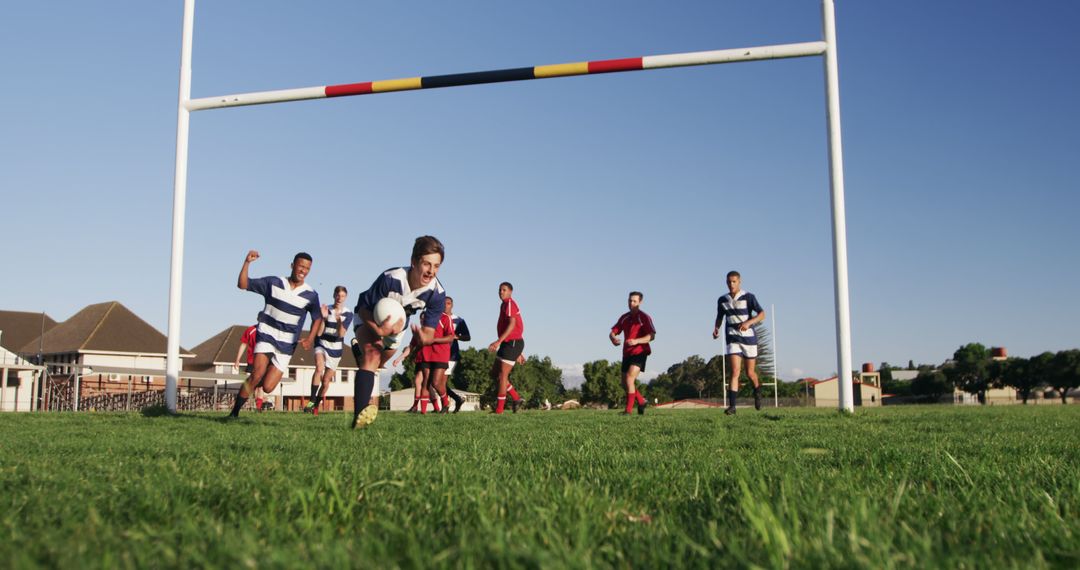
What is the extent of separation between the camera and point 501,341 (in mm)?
14547

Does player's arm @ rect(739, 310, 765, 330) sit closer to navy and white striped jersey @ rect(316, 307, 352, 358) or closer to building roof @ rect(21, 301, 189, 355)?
navy and white striped jersey @ rect(316, 307, 352, 358)

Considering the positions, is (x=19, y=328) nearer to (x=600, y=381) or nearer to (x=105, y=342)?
(x=105, y=342)

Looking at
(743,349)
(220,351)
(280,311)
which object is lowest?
(743,349)

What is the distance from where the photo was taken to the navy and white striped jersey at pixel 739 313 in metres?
13.4

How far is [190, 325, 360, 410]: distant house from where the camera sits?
212 feet

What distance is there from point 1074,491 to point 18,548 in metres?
3.10

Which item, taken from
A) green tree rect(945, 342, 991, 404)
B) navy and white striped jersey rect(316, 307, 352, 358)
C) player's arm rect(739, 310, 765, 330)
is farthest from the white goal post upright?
green tree rect(945, 342, 991, 404)

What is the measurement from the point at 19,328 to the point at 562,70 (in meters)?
67.5

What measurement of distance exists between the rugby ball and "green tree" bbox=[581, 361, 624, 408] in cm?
7955

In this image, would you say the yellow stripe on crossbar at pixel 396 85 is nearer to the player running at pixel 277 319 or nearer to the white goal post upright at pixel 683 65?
the white goal post upright at pixel 683 65

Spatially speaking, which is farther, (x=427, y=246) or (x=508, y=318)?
(x=508, y=318)

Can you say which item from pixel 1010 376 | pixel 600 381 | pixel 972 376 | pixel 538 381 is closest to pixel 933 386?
pixel 972 376

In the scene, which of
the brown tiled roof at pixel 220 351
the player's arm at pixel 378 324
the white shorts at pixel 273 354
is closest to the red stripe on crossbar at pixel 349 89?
the white shorts at pixel 273 354

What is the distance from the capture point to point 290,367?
225 feet
